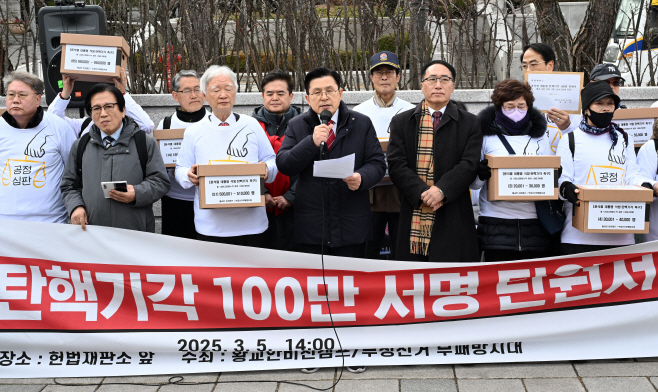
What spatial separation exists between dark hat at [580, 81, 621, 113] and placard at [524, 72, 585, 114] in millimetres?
218

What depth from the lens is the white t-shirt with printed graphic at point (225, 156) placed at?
4766 millimetres

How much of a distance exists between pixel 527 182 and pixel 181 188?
2.75m

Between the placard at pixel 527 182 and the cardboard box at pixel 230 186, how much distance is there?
5.32ft

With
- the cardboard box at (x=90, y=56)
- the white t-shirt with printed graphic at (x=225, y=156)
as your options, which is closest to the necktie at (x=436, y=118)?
the white t-shirt with printed graphic at (x=225, y=156)

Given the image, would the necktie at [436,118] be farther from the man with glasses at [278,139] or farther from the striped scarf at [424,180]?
the man with glasses at [278,139]

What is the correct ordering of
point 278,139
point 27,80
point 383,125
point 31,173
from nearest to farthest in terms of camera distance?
point 31,173 → point 27,80 → point 278,139 → point 383,125

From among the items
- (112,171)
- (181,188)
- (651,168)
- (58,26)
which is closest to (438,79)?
(651,168)

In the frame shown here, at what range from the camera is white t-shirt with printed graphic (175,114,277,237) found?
4766mm

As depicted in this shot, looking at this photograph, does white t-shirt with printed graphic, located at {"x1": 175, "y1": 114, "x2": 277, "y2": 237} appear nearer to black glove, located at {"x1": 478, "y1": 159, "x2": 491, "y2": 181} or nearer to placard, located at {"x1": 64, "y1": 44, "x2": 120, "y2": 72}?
placard, located at {"x1": 64, "y1": 44, "x2": 120, "y2": 72}

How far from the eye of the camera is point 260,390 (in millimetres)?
4094

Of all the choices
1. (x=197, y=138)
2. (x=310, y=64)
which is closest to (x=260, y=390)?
(x=197, y=138)

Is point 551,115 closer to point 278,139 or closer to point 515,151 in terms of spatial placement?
point 515,151

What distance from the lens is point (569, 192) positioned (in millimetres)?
4520

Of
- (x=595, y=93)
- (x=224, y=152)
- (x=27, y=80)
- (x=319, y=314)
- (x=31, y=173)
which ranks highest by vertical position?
(x=27, y=80)
